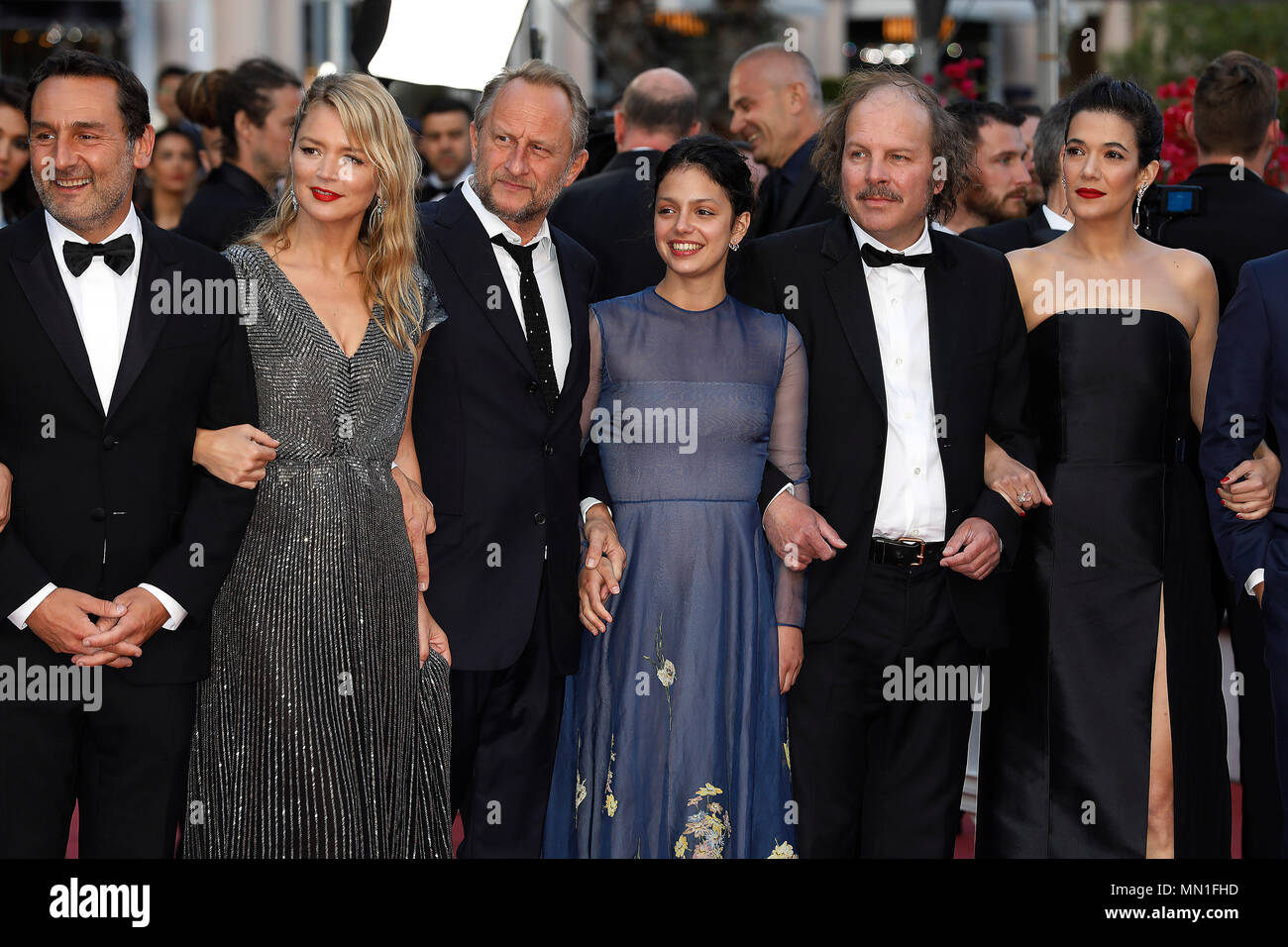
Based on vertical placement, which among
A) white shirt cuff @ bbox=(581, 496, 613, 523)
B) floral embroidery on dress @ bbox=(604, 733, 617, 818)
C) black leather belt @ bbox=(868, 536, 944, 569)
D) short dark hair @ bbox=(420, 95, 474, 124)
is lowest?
A: floral embroidery on dress @ bbox=(604, 733, 617, 818)

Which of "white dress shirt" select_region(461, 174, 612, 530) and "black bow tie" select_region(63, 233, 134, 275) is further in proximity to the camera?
"white dress shirt" select_region(461, 174, 612, 530)

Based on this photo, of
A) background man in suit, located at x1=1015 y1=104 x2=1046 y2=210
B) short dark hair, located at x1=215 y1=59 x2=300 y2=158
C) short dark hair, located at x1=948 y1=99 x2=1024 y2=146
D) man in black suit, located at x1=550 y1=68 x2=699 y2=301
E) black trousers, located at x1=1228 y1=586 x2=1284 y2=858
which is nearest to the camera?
black trousers, located at x1=1228 y1=586 x2=1284 y2=858

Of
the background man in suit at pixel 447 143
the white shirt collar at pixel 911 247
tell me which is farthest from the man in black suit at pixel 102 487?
the background man in suit at pixel 447 143

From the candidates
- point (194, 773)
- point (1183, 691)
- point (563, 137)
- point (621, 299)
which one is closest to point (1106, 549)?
point (1183, 691)

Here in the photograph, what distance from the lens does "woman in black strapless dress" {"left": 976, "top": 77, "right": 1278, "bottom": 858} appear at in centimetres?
387

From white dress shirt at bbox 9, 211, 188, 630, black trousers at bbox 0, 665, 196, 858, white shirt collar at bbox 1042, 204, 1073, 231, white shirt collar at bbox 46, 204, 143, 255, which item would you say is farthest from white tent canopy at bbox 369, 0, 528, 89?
black trousers at bbox 0, 665, 196, 858

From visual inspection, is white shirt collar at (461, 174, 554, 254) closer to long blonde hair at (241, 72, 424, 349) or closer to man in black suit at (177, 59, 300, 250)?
long blonde hair at (241, 72, 424, 349)

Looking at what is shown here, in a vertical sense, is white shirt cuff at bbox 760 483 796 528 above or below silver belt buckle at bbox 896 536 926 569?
above

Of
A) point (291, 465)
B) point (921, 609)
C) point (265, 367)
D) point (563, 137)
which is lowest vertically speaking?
point (921, 609)

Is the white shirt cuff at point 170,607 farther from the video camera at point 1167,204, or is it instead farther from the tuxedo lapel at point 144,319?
the video camera at point 1167,204

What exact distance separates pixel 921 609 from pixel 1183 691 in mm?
806

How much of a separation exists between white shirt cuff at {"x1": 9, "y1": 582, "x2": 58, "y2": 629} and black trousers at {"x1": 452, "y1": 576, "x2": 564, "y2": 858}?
1.00 m

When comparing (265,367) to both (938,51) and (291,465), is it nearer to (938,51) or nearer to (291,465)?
(291,465)

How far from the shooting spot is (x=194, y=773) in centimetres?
328
